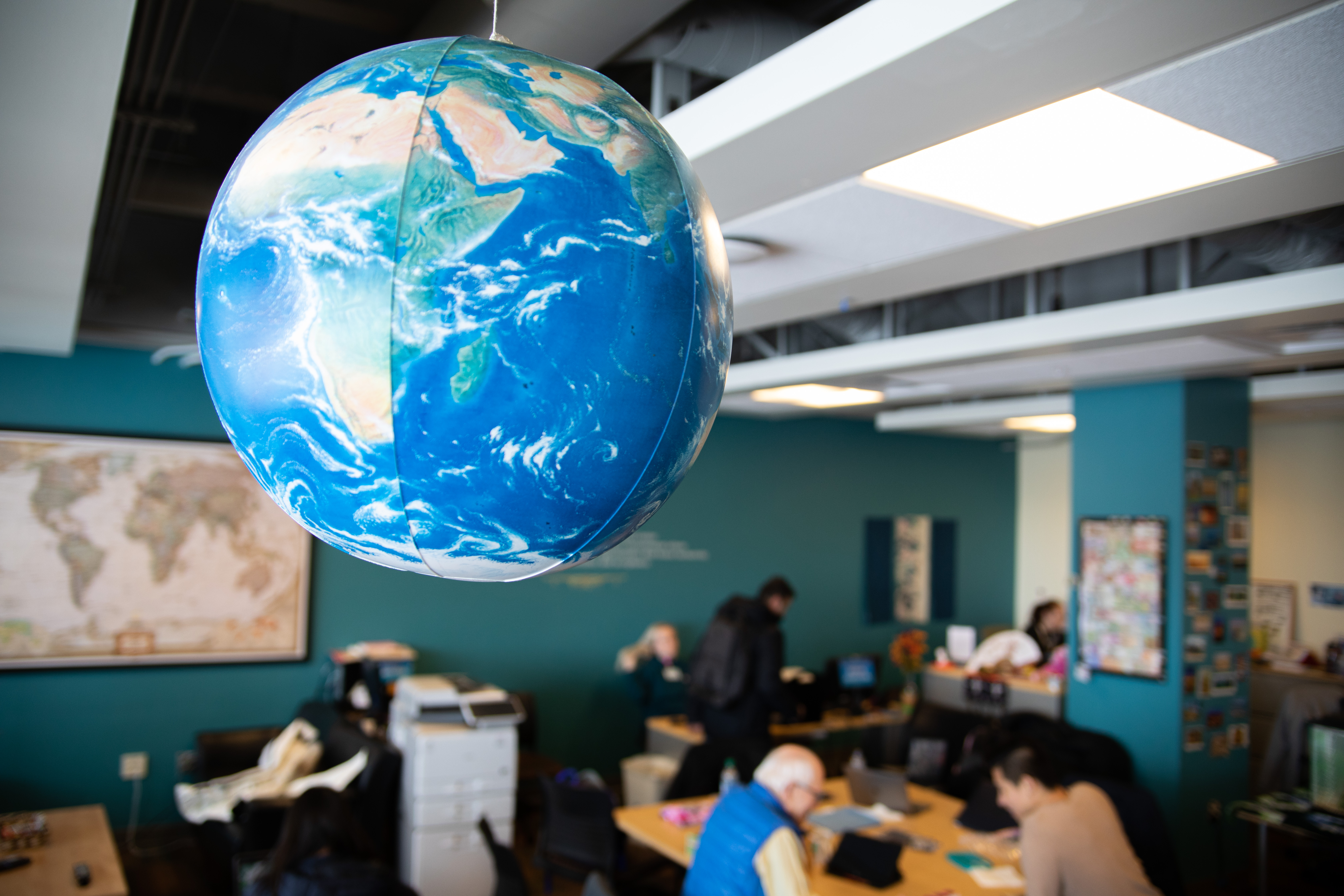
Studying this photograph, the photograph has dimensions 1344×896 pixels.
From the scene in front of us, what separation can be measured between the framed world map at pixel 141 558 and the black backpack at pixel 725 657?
8.71 ft

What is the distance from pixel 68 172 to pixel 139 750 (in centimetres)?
422

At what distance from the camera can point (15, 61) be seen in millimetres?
1741

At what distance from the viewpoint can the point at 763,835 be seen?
9.00ft

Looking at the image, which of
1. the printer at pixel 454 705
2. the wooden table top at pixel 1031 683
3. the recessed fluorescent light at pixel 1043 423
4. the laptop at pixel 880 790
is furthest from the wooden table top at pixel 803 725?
the recessed fluorescent light at pixel 1043 423

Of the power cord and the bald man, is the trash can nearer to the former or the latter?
the bald man

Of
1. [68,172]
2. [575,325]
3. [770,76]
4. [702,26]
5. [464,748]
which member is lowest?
[464,748]

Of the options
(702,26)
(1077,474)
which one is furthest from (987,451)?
(702,26)

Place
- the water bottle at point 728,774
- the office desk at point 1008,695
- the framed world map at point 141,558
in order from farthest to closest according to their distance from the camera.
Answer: the office desk at point 1008,695, the framed world map at point 141,558, the water bottle at point 728,774

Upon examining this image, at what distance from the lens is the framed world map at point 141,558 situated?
5043 mm

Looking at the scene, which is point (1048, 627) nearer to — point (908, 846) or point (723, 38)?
point (908, 846)

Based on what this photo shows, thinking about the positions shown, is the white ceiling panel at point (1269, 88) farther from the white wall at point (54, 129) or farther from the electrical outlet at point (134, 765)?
the electrical outlet at point (134, 765)

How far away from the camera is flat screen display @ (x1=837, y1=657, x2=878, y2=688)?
21.4 ft

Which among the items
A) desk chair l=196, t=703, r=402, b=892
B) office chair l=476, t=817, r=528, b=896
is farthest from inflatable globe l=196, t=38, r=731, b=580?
desk chair l=196, t=703, r=402, b=892

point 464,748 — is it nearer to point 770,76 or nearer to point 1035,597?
point 770,76
